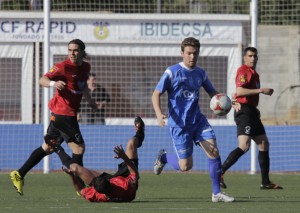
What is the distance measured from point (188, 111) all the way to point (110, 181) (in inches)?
57.1

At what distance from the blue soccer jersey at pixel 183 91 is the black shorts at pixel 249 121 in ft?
8.96

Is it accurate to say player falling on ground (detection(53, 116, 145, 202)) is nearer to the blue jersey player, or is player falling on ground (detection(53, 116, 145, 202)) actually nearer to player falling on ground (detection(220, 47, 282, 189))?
the blue jersey player

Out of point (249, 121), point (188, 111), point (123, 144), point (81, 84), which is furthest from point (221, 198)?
point (123, 144)

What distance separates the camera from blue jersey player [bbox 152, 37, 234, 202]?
12938 mm

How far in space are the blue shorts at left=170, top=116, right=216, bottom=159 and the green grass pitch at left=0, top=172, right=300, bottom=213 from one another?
0.66 metres

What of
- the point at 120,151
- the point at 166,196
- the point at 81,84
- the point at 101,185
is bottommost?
the point at 166,196

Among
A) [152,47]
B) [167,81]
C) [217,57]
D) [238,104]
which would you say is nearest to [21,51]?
[152,47]

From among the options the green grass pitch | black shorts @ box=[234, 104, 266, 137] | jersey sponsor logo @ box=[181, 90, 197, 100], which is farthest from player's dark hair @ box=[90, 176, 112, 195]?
black shorts @ box=[234, 104, 266, 137]

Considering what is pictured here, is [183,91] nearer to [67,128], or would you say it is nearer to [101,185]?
[101,185]

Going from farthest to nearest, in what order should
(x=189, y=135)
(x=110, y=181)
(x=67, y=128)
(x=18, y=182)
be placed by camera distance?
(x=67, y=128) < (x=18, y=182) < (x=189, y=135) < (x=110, y=181)

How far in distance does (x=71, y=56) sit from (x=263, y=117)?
18.5 meters

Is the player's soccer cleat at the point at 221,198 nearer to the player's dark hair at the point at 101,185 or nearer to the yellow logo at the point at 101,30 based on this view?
the player's dark hair at the point at 101,185

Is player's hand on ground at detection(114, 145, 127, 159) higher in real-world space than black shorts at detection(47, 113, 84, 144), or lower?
lower

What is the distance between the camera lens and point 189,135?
13.2 meters
